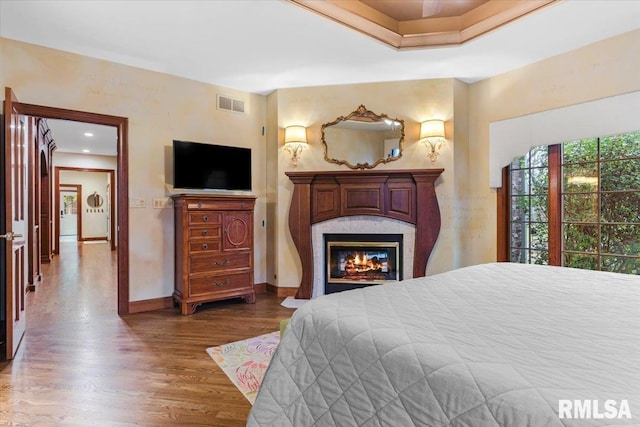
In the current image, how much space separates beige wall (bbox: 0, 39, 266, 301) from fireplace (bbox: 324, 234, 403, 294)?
67.4 inches

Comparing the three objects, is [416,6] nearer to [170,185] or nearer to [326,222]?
[326,222]

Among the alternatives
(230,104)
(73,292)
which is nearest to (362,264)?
(230,104)

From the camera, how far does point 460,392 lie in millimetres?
772

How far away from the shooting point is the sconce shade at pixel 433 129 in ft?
12.7

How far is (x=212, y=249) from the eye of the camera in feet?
12.1

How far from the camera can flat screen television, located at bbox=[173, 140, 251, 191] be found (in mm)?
3748

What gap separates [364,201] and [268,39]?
6.35ft

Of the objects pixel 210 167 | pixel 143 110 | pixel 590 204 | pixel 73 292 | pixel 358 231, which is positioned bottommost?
pixel 73 292

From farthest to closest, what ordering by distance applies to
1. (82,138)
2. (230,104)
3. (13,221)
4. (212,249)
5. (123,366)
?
(82,138)
(230,104)
(212,249)
(13,221)
(123,366)

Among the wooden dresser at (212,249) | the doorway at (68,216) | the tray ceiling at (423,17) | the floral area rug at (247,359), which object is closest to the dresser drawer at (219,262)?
the wooden dresser at (212,249)

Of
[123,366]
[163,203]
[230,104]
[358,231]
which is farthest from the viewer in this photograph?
[230,104]

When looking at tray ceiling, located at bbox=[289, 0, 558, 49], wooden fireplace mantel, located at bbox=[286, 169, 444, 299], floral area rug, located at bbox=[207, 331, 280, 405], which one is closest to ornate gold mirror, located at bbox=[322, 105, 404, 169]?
wooden fireplace mantel, located at bbox=[286, 169, 444, 299]

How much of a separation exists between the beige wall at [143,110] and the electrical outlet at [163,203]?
0.13 ft

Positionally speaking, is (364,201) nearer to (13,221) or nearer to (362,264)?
(362,264)
